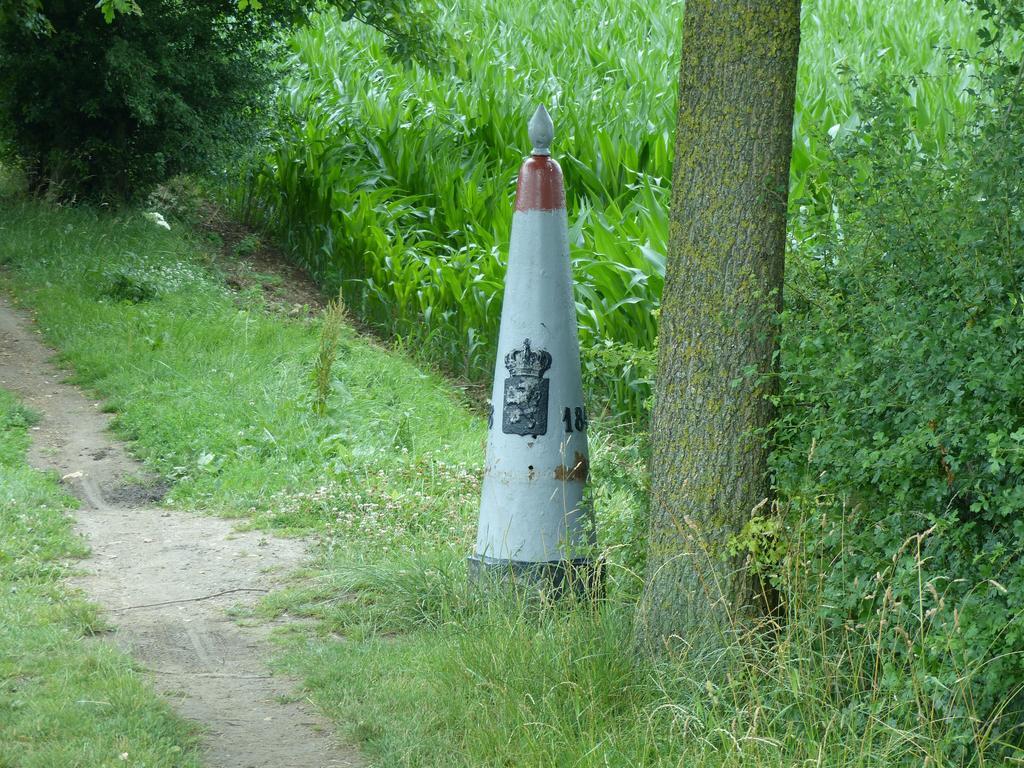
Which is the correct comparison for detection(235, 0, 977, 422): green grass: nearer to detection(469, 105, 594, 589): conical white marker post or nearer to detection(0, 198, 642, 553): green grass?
detection(0, 198, 642, 553): green grass

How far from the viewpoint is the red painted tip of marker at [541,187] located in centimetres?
529

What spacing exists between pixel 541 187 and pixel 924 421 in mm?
2251

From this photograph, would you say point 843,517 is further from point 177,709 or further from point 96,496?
point 96,496

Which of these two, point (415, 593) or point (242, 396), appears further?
point (242, 396)

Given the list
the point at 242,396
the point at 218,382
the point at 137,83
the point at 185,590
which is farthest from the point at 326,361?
the point at 137,83

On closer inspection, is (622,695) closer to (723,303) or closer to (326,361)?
(723,303)

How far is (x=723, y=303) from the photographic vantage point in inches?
168

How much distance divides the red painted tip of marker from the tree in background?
643 cm

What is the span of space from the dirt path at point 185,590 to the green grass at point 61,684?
0.15 m

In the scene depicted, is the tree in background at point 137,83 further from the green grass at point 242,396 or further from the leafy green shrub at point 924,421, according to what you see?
the leafy green shrub at point 924,421

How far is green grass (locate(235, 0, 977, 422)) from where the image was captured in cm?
1002

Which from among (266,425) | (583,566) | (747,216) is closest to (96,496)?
(266,425)

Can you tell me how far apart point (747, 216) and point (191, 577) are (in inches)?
143

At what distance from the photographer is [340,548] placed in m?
6.68
